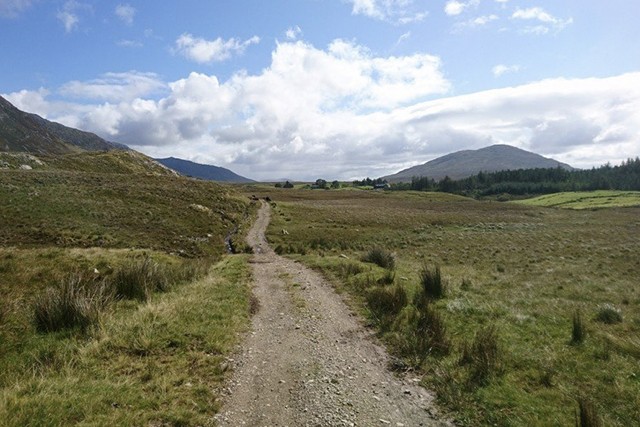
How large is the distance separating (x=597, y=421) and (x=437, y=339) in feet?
12.8

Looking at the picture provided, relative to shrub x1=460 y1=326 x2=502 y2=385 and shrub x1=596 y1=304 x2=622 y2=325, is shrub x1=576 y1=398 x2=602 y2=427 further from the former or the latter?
shrub x1=596 y1=304 x2=622 y2=325

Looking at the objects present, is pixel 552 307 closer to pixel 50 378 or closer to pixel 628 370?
pixel 628 370

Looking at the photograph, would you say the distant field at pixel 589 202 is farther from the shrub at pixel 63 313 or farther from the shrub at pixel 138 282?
the shrub at pixel 63 313

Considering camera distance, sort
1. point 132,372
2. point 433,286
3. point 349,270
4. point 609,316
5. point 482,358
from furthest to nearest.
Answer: point 349,270, point 433,286, point 609,316, point 482,358, point 132,372

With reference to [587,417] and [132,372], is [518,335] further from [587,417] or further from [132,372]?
[132,372]

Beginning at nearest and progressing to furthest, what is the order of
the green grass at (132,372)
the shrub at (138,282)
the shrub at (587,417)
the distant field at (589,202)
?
1. the green grass at (132,372)
2. the shrub at (587,417)
3. the shrub at (138,282)
4. the distant field at (589,202)

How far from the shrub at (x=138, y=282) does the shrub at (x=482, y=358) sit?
373 inches

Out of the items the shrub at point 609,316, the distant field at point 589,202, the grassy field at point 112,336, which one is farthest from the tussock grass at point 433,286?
the distant field at point 589,202

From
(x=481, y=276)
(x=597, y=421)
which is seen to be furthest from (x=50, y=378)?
(x=481, y=276)

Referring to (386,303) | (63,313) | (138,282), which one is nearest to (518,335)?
(386,303)

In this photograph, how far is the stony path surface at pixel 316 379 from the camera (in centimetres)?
641

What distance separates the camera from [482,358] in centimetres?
828

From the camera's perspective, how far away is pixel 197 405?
6348 mm

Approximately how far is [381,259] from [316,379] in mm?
15209
